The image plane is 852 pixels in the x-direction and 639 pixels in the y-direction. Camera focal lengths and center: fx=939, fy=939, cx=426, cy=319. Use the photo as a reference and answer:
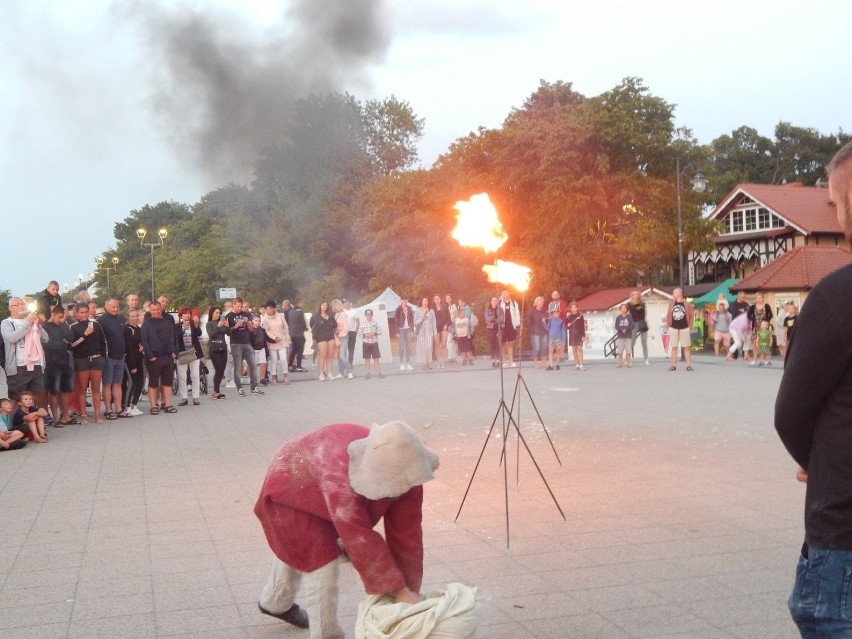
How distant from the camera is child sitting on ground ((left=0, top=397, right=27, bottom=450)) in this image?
449 inches

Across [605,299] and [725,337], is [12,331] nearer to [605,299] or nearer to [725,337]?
[725,337]

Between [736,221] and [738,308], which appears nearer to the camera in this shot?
[738,308]

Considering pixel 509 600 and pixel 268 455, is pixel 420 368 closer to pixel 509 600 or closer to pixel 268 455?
pixel 268 455

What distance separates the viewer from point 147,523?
7.05 metres

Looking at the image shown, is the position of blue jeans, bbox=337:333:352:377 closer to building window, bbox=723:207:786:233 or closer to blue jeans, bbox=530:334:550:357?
blue jeans, bbox=530:334:550:357

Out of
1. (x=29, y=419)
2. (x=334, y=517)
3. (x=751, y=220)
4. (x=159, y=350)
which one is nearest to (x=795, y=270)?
(x=751, y=220)

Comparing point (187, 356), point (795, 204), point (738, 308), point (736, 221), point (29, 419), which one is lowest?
point (29, 419)

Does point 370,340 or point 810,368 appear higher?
point 370,340

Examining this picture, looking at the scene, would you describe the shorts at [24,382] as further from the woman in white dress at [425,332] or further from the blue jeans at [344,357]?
the woman in white dress at [425,332]

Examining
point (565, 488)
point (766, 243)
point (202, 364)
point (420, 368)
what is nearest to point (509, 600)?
point (565, 488)

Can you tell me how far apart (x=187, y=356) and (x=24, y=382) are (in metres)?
4.30

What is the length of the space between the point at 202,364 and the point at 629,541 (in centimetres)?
1492

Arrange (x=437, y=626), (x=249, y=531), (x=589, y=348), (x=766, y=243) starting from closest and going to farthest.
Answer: (x=437, y=626)
(x=249, y=531)
(x=589, y=348)
(x=766, y=243)

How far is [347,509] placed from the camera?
146 inches
